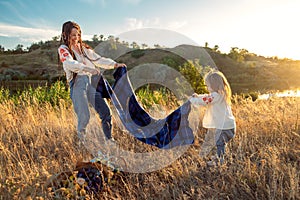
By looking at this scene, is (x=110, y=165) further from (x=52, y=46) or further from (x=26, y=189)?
(x=52, y=46)

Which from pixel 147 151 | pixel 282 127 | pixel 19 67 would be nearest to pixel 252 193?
pixel 147 151

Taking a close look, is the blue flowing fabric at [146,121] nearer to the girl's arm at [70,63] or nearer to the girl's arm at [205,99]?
the girl's arm at [205,99]

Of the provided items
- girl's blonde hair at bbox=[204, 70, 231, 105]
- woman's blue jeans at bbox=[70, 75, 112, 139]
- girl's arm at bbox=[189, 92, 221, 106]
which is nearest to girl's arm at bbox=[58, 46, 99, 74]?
woman's blue jeans at bbox=[70, 75, 112, 139]

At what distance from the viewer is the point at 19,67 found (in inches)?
1109

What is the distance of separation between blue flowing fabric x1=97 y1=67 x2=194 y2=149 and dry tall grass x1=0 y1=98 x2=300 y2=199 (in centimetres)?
27

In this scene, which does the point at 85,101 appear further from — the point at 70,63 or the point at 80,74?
the point at 70,63

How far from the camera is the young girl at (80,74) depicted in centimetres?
312

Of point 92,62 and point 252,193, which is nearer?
point 252,193

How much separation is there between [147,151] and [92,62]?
52.5 inches

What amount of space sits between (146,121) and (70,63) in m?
1.08

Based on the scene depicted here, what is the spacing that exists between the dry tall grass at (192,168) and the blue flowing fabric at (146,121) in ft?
0.90

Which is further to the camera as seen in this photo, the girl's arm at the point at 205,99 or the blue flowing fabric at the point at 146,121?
the blue flowing fabric at the point at 146,121

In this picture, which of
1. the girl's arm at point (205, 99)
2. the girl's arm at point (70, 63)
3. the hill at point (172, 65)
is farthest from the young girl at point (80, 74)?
the hill at point (172, 65)

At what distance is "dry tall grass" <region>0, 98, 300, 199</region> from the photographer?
90.2 inches
